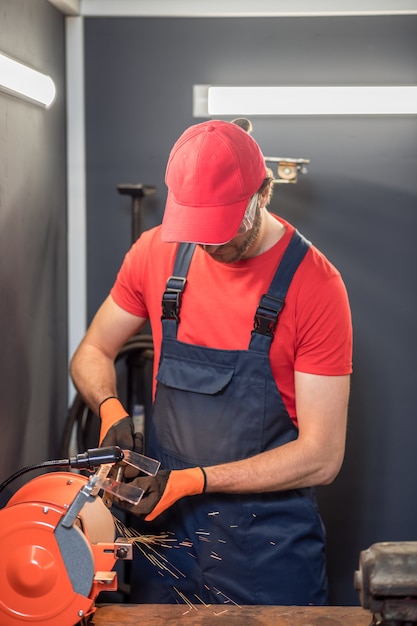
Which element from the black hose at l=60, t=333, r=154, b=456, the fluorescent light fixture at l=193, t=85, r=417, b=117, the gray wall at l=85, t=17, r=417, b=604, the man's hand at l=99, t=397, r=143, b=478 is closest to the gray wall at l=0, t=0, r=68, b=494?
the black hose at l=60, t=333, r=154, b=456

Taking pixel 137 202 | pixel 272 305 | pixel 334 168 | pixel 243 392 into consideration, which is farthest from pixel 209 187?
pixel 334 168

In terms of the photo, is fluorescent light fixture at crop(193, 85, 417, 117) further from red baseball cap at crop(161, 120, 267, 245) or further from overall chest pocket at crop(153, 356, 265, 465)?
overall chest pocket at crop(153, 356, 265, 465)

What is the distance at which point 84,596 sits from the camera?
4.46 feet

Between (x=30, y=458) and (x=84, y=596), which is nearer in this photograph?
(x=84, y=596)

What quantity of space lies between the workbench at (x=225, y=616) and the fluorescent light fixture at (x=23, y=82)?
1143mm

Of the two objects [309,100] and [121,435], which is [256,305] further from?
[309,100]

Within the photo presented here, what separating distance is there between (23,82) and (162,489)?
0.99 m

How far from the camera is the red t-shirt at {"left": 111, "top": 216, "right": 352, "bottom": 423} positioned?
1.90 meters

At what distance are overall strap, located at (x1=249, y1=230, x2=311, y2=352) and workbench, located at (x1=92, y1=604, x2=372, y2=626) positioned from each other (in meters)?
0.61

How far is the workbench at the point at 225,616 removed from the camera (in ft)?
4.92

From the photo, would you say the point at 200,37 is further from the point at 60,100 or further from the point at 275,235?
the point at 275,235

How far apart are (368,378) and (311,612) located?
3.93 ft

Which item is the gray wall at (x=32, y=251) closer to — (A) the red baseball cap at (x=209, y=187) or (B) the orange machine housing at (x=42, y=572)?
(A) the red baseball cap at (x=209, y=187)

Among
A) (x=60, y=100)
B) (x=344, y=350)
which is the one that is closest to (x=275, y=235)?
(x=344, y=350)
